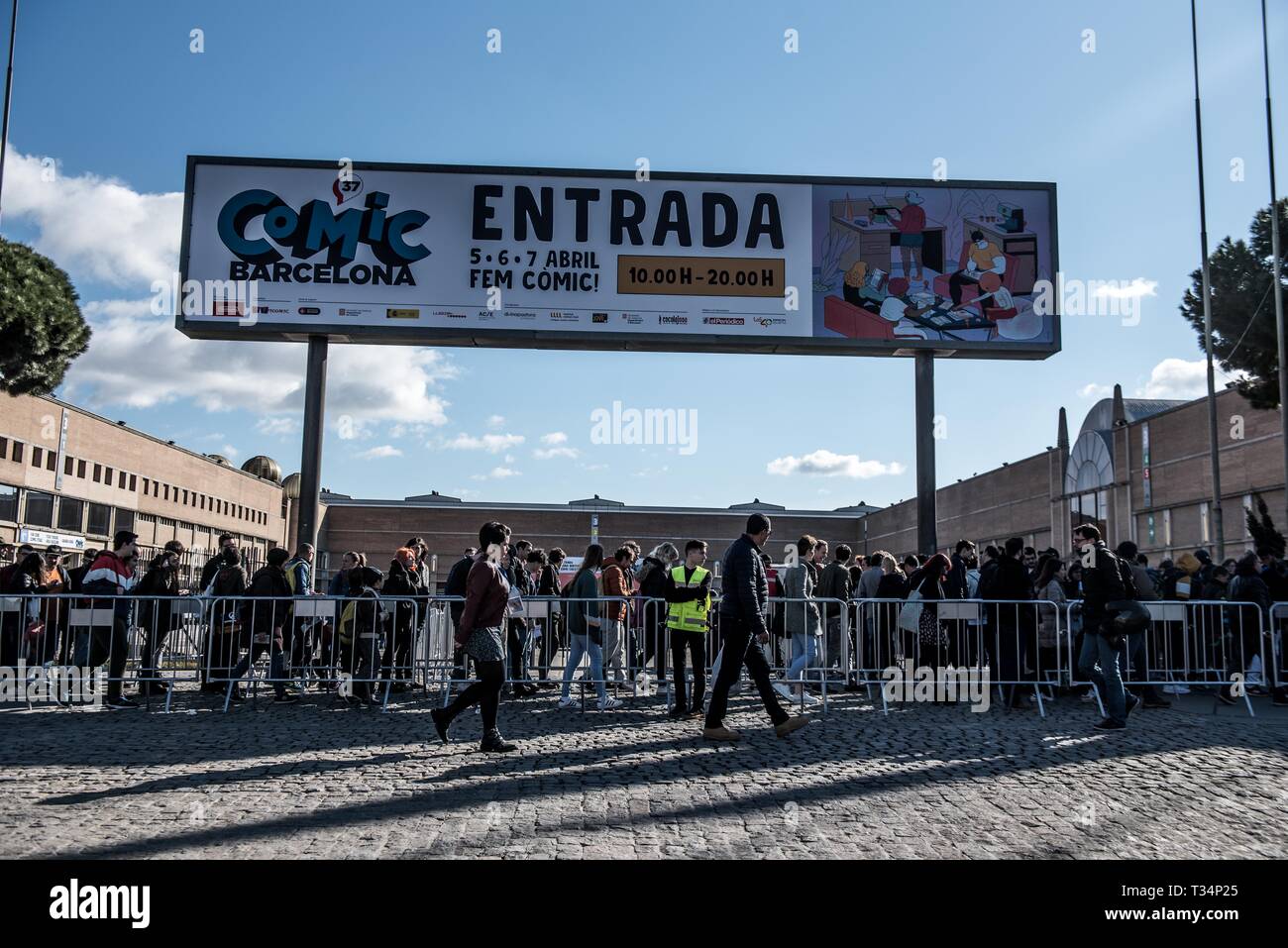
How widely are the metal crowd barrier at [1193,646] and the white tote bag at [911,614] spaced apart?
162cm

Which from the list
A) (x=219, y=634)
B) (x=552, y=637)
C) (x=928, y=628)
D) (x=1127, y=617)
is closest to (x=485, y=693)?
(x=219, y=634)

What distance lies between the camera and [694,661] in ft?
33.3

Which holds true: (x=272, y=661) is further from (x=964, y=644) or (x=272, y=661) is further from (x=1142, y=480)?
(x=1142, y=480)

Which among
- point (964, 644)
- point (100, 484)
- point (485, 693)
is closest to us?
point (485, 693)

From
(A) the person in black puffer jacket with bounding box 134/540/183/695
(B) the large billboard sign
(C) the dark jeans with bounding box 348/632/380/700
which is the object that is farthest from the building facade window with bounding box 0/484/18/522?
(C) the dark jeans with bounding box 348/632/380/700

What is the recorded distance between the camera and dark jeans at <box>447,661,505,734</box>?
26.5 ft

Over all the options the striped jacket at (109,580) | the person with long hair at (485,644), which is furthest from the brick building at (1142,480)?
the striped jacket at (109,580)

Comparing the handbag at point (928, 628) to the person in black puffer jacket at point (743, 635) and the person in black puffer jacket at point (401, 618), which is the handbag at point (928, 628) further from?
the person in black puffer jacket at point (401, 618)

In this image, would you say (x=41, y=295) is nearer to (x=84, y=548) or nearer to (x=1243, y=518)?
(x=84, y=548)

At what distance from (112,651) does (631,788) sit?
23.5 ft

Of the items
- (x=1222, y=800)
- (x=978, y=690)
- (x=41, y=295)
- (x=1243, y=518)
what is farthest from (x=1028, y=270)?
(x=41, y=295)

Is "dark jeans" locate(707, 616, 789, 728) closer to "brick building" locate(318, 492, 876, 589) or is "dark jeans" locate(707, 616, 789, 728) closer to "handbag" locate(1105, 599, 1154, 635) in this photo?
"handbag" locate(1105, 599, 1154, 635)

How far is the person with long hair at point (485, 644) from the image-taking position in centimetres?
809
